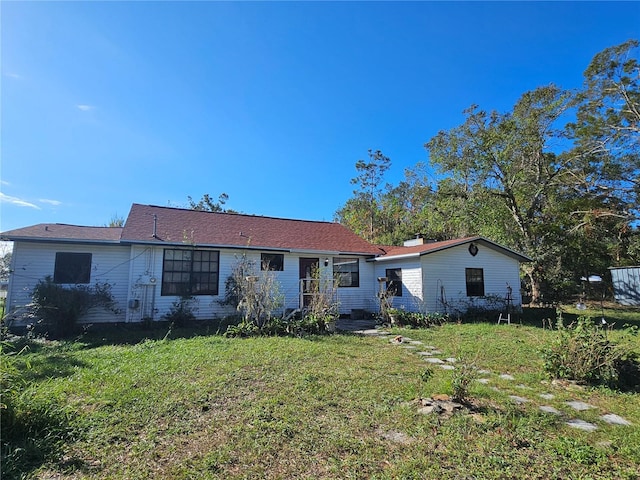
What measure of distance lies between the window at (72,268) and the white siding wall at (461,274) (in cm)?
1148

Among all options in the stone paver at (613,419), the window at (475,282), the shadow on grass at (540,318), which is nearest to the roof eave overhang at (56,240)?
the stone paver at (613,419)

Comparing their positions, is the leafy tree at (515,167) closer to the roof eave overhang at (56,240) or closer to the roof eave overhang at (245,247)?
the roof eave overhang at (245,247)

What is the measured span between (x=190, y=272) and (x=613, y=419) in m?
10.7

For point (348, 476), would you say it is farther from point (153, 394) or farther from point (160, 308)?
point (160, 308)

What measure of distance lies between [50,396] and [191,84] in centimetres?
792

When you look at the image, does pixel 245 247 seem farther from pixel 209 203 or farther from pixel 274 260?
pixel 209 203

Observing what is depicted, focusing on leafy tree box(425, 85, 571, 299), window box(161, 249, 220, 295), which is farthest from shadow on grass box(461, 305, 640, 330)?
window box(161, 249, 220, 295)

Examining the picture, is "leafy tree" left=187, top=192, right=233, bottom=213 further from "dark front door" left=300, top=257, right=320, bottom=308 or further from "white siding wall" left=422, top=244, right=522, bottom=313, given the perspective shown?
"white siding wall" left=422, top=244, right=522, bottom=313

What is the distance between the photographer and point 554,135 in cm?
1855

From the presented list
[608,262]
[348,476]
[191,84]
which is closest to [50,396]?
[348,476]

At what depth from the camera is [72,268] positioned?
9.86 m

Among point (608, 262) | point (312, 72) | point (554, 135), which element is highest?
point (554, 135)

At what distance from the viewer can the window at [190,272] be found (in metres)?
10.7

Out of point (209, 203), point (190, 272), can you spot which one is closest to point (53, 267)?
point (190, 272)
